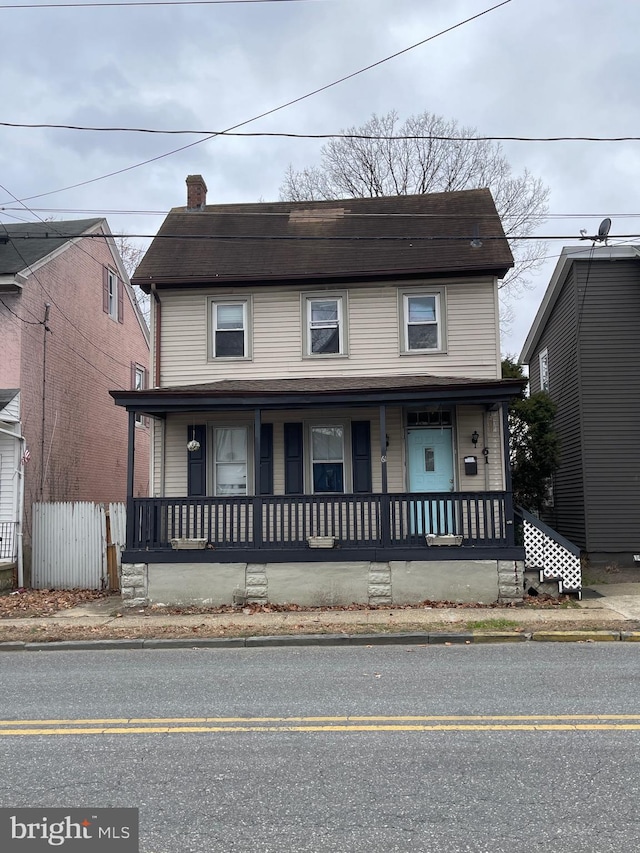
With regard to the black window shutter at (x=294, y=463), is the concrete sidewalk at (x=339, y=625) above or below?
below

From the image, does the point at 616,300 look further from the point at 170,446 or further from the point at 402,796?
the point at 402,796

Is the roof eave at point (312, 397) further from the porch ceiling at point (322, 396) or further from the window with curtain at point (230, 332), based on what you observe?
the window with curtain at point (230, 332)

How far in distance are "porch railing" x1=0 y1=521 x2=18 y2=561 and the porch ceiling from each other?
12.9 feet

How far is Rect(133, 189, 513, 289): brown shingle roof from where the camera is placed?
14289 mm

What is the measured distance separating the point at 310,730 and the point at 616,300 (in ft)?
42.2

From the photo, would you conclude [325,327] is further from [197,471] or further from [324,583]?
[324,583]

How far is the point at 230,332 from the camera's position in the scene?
48.4ft

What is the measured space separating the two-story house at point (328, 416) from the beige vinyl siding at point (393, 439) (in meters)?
0.03

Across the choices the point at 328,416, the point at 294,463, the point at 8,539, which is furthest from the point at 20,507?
the point at 328,416

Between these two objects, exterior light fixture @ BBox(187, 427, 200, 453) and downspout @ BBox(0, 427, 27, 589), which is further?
downspout @ BBox(0, 427, 27, 589)

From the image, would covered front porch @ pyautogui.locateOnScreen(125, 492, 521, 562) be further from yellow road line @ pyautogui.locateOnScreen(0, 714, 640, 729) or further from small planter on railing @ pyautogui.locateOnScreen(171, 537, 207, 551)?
yellow road line @ pyautogui.locateOnScreen(0, 714, 640, 729)

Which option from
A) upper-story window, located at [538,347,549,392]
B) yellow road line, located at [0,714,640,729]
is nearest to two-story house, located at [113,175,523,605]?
upper-story window, located at [538,347,549,392]

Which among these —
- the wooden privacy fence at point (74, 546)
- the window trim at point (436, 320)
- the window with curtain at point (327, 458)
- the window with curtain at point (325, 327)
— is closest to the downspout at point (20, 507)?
A: the wooden privacy fence at point (74, 546)

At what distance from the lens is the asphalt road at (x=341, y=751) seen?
150 inches
